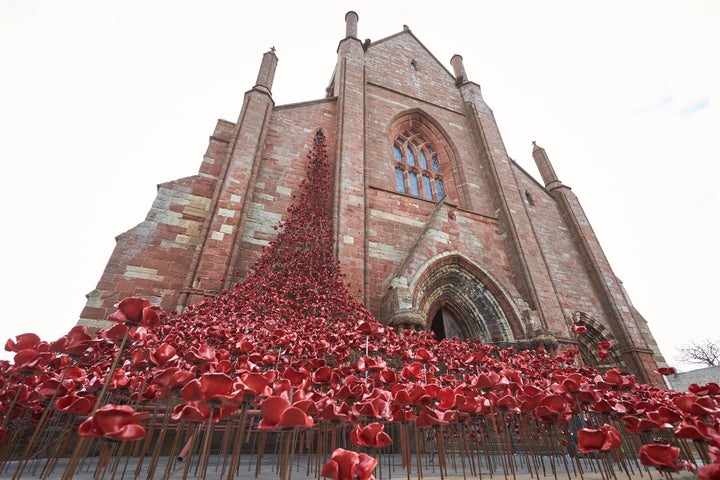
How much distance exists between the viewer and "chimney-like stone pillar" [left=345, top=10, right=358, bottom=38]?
1330cm

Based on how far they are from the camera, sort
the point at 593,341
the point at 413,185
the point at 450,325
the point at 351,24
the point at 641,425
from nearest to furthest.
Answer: the point at 641,425
the point at 450,325
the point at 593,341
the point at 413,185
the point at 351,24

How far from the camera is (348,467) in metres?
1.19

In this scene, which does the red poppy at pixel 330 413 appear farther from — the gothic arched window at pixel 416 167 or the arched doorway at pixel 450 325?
the gothic arched window at pixel 416 167

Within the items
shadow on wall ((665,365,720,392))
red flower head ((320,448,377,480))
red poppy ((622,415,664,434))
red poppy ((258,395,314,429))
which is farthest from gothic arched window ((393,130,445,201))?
shadow on wall ((665,365,720,392))

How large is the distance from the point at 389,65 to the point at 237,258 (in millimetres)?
11681

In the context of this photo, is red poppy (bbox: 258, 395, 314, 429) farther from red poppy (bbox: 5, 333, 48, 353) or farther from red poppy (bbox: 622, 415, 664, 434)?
red poppy (bbox: 622, 415, 664, 434)

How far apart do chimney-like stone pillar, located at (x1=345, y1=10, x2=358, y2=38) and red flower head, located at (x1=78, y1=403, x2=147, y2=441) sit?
14820 mm

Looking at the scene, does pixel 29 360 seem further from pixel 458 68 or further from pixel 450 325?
pixel 458 68

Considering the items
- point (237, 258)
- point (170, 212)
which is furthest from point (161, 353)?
point (170, 212)

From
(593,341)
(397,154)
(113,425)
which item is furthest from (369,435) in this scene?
(397,154)

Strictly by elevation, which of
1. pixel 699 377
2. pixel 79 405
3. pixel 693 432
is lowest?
pixel 693 432

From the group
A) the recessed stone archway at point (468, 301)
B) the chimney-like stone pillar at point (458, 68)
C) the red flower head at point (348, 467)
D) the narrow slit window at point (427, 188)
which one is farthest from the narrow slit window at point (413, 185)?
the red flower head at point (348, 467)

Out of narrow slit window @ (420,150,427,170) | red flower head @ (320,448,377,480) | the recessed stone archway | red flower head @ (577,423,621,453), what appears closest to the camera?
red flower head @ (320,448,377,480)

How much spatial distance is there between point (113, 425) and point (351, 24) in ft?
52.2
